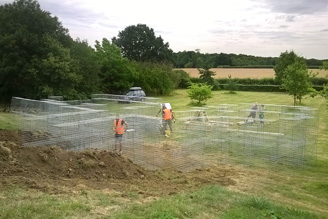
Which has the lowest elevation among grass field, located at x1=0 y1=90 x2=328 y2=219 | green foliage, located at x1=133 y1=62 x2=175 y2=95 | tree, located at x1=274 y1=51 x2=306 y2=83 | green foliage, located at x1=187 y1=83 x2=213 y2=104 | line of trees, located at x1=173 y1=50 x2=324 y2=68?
grass field, located at x1=0 y1=90 x2=328 y2=219

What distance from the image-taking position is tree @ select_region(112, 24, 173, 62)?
7538cm

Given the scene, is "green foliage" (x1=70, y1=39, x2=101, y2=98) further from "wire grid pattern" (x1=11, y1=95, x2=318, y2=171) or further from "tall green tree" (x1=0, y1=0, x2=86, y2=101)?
"wire grid pattern" (x1=11, y1=95, x2=318, y2=171)

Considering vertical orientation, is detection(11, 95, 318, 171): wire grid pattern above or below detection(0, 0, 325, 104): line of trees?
below

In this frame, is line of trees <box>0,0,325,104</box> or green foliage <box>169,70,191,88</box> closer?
line of trees <box>0,0,325,104</box>

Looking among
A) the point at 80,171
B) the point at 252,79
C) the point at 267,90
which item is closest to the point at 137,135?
the point at 80,171

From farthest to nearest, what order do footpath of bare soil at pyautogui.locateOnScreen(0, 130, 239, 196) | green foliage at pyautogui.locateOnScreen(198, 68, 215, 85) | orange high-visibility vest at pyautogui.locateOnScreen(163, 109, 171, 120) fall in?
green foliage at pyautogui.locateOnScreen(198, 68, 215, 85), orange high-visibility vest at pyautogui.locateOnScreen(163, 109, 171, 120), footpath of bare soil at pyautogui.locateOnScreen(0, 130, 239, 196)

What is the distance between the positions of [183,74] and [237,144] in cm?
4168

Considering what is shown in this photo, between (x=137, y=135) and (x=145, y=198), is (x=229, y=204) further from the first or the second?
(x=137, y=135)

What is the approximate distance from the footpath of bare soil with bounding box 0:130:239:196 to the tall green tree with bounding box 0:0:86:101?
17.2 meters

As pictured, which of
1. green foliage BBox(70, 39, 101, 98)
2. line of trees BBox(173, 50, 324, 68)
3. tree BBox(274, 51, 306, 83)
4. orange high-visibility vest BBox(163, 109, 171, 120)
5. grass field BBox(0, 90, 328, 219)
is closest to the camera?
grass field BBox(0, 90, 328, 219)

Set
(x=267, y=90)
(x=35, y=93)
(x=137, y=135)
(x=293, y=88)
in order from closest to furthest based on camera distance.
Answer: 1. (x=137, y=135)
2. (x=35, y=93)
3. (x=293, y=88)
4. (x=267, y=90)

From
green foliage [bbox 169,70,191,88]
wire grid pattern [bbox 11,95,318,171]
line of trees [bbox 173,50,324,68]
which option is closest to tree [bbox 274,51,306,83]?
green foliage [bbox 169,70,191,88]

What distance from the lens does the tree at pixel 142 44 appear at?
75375 mm

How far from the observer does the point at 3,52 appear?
91.5ft
